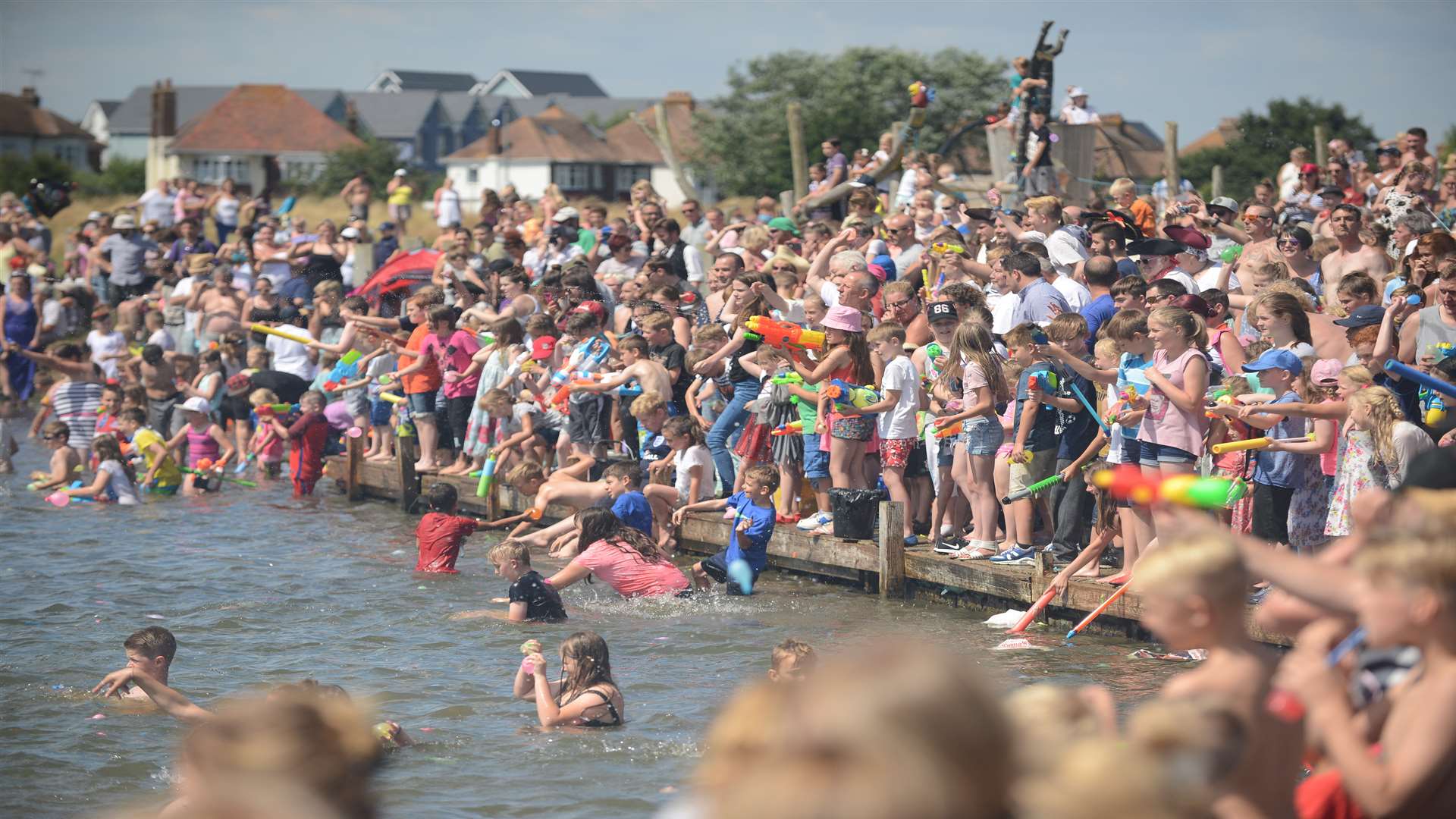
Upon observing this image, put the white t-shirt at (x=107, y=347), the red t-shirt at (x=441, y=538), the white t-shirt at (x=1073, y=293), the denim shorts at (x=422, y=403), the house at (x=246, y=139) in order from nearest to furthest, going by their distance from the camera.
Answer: the white t-shirt at (x=1073, y=293) → the red t-shirt at (x=441, y=538) → the denim shorts at (x=422, y=403) → the white t-shirt at (x=107, y=347) → the house at (x=246, y=139)

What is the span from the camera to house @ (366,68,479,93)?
460 feet

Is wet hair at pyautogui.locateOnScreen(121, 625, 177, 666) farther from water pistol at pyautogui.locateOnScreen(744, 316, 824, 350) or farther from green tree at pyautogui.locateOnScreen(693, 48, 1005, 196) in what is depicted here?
green tree at pyautogui.locateOnScreen(693, 48, 1005, 196)

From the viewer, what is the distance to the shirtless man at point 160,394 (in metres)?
19.7

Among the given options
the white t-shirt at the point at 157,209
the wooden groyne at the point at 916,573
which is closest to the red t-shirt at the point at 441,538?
the wooden groyne at the point at 916,573

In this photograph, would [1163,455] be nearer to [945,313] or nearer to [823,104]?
[945,313]

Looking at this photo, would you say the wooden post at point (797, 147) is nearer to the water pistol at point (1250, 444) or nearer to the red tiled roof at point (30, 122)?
the water pistol at point (1250, 444)

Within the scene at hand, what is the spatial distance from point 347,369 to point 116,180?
58.9 m

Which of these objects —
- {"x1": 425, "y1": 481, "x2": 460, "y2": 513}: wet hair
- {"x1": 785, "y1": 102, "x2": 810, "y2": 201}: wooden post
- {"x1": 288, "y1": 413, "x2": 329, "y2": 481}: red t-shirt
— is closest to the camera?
{"x1": 425, "y1": 481, "x2": 460, "y2": 513}: wet hair

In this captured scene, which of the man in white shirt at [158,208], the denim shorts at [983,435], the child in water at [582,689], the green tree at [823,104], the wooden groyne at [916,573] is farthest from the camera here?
the green tree at [823,104]

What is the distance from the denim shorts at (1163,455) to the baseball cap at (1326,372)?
82cm

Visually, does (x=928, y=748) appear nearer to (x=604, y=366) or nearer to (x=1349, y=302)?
(x=1349, y=302)

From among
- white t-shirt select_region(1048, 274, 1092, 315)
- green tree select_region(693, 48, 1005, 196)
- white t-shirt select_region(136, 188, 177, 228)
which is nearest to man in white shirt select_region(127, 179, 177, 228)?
white t-shirt select_region(136, 188, 177, 228)

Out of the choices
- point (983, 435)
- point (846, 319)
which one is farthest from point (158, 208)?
point (983, 435)

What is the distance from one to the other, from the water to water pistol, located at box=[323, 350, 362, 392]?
2729mm
